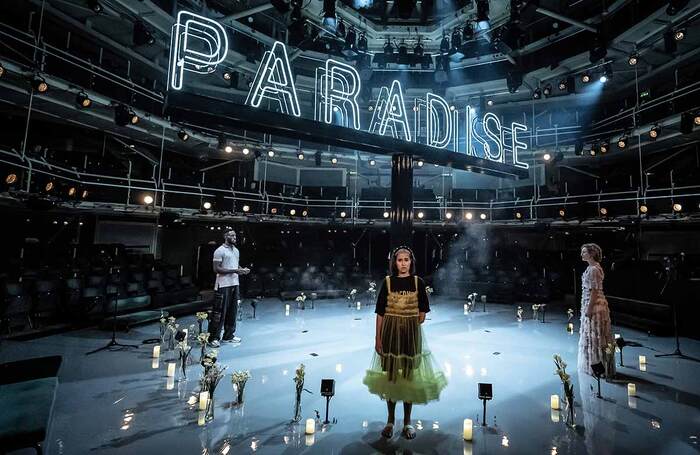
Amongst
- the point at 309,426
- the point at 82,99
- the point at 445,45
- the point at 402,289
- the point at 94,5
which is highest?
the point at 445,45

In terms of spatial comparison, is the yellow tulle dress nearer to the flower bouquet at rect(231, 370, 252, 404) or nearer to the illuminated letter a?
the flower bouquet at rect(231, 370, 252, 404)

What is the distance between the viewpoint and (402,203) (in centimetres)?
637

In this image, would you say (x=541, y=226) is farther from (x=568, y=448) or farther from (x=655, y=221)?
(x=568, y=448)

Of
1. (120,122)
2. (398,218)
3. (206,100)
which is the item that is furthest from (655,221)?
(120,122)

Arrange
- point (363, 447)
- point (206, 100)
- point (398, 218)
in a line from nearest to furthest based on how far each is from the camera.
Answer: point (363, 447), point (206, 100), point (398, 218)

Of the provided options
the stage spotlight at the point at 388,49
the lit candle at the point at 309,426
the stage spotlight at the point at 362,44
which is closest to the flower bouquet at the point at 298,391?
the lit candle at the point at 309,426

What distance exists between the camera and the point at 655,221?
10023mm

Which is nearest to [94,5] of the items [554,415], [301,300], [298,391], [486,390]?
[301,300]

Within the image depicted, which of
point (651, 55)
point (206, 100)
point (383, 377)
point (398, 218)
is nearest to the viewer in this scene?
point (383, 377)

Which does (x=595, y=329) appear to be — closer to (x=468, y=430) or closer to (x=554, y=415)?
(x=554, y=415)

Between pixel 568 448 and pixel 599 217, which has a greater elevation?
pixel 599 217

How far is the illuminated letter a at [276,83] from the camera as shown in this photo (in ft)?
17.8

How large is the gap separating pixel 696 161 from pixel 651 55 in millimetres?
4544

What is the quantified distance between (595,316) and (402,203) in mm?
3561
